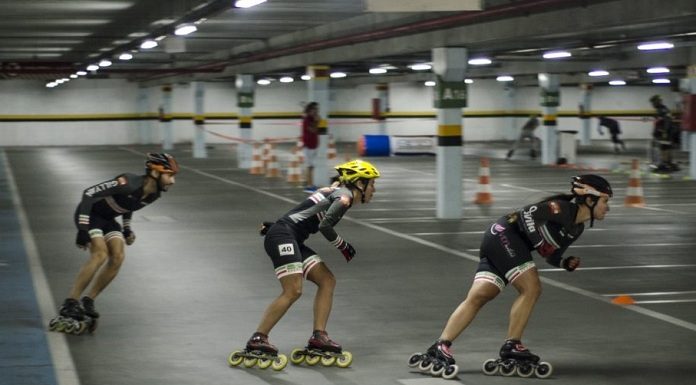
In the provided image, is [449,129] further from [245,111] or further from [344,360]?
[245,111]

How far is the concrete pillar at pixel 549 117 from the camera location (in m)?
41.7

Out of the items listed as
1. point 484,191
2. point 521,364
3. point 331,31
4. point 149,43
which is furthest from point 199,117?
point 521,364

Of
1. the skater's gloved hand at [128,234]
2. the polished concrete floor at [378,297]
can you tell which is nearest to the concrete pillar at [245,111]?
the polished concrete floor at [378,297]

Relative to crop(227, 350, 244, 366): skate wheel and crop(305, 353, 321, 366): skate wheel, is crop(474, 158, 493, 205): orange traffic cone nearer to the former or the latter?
crop(305, 353, 321, 366): skate wheel

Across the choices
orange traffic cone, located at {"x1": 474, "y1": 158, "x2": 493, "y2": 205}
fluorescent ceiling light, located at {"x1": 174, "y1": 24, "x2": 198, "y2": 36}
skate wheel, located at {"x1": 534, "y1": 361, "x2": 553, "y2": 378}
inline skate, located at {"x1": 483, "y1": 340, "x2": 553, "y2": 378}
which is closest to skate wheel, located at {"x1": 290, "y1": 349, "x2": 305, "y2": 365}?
inline skate, located at {"x1": 483, "y1": 340, "x2": 553, "y2": 378}

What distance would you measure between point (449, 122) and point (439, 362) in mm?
13735

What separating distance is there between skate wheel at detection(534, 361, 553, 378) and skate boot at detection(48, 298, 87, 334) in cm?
431

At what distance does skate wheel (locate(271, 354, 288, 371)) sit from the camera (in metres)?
9.15

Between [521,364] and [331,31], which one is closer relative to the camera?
[521,364]

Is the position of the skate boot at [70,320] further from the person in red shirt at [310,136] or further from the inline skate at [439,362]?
the person in red shirt at [310,136]

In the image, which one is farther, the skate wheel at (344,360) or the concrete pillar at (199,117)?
the concrete pillar at (199,117)

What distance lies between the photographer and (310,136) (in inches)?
1166

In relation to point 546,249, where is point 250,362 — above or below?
below

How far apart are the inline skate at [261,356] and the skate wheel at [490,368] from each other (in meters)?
1.58
